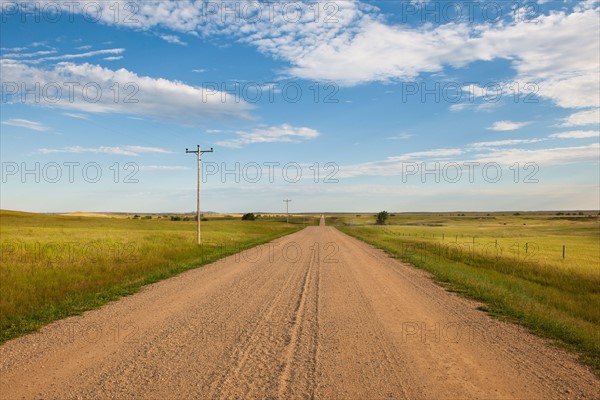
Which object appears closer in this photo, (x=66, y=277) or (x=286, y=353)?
(x=286, y=353)

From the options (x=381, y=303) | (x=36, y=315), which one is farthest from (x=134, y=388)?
(x=381, y=303)

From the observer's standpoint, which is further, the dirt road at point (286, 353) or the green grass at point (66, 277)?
the green grass at point (66, 277)

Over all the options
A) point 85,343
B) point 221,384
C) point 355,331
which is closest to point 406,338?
point 355,331

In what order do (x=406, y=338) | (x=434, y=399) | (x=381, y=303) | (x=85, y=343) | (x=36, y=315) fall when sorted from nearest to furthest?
(x=434, y=399), (x=85, y=343), (x=406, y=338), (x=36, y=315), (x=381, y=303)

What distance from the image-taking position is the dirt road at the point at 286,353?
479 cm

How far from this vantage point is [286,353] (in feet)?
19.7

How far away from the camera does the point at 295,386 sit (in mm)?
4812

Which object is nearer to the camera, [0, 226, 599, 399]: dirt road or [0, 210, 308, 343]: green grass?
[0, 226, 599, 399]: dirt road

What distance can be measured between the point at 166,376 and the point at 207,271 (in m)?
10.5

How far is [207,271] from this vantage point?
1540 centimetres

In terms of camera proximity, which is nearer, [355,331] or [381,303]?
[355,331]

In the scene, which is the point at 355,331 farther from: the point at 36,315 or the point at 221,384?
the point at 36,315

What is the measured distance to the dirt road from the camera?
479 centimetres

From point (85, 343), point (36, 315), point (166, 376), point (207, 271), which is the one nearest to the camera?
point (166, 376)
